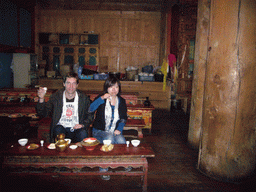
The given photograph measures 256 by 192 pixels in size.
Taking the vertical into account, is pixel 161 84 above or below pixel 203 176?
above

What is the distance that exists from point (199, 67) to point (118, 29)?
20.5 feet

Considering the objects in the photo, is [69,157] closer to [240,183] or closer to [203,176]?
[203,176]

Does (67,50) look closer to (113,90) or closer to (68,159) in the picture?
(113,90)

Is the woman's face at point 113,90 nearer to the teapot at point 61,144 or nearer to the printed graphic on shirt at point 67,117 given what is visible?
the printed graphic on shirt at point 67,117

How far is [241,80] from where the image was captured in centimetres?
296

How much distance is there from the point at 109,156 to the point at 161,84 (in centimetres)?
636

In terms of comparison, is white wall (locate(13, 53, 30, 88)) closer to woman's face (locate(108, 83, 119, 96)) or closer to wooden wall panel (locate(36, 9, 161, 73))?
wooden wall panel (locate(36, 9, 161, 73))

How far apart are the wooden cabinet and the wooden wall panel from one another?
28 centimetres

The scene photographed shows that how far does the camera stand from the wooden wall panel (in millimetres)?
9648

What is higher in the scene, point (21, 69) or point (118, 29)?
point (118, 29)

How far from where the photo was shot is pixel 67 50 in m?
9.87

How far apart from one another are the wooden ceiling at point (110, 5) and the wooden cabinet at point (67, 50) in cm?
119

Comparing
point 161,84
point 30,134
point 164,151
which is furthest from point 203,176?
point 161,84

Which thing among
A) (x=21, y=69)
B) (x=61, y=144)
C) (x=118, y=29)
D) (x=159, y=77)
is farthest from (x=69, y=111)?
(x=118, y=29)
